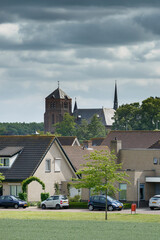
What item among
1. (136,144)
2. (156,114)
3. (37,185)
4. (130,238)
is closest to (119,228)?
(130,238)

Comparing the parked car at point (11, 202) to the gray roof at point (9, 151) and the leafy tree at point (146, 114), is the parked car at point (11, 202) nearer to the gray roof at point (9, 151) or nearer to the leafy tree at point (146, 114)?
the gray roof at point (9, 151)

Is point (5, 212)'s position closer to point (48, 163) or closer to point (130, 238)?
point (48, 163)

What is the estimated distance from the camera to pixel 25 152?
257 feet

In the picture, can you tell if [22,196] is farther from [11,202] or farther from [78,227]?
[78,227]

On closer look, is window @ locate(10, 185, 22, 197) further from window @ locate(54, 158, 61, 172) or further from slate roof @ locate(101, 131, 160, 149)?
slate roof @ locate(101, 131, 160, 149)

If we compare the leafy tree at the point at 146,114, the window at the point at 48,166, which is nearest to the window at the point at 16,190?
the window at the point at 48,166

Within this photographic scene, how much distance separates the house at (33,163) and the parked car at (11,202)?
5.13 metres

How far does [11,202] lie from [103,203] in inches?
353

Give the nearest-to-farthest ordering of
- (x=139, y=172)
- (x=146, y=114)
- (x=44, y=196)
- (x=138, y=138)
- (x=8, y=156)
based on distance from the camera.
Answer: (x=139, y=172)
(x=44, y=196)
(x=8, y=156)
(x=138, y=138)
(x=146, y=114)

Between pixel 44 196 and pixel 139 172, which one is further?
pixel 44 196

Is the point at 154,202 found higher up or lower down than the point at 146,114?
lower down

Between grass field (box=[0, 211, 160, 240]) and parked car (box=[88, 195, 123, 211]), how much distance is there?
435 centimetres

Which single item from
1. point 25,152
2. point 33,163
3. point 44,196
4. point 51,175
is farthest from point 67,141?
point 44,196

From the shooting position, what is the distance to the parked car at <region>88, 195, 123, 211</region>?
65500 mm
